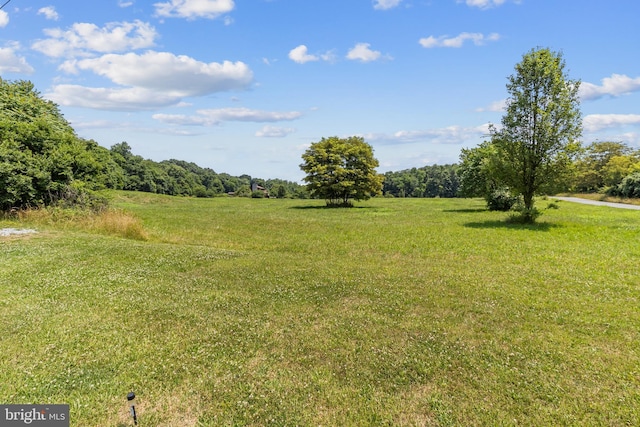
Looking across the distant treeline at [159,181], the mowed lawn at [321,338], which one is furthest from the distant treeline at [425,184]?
the mowed lawn at [321,338]

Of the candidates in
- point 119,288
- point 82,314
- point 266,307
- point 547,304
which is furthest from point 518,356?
point 119,288

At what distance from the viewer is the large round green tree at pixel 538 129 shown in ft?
69.2

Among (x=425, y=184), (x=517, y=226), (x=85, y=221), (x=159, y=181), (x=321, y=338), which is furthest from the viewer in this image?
(x=425, y=184)

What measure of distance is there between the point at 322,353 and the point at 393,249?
976 cm

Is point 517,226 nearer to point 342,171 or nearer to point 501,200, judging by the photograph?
point 501,200

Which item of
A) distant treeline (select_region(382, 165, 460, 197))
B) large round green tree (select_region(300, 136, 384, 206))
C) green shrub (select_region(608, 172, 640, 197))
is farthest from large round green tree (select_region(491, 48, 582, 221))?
distant treeline (select_region(382, 165, 460, 197))

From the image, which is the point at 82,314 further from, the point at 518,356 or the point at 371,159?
the point at 371,159

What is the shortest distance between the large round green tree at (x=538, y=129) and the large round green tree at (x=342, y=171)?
2196 centimetres

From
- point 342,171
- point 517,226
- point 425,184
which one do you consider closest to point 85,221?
point 517,226

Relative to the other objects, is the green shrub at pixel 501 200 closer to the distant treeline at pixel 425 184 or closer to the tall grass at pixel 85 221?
the tall grass at pixel 85 221

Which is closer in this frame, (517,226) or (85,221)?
(85,221)

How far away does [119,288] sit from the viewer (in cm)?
920

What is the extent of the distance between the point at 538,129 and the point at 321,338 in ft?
72.9

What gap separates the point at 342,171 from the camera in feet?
140
